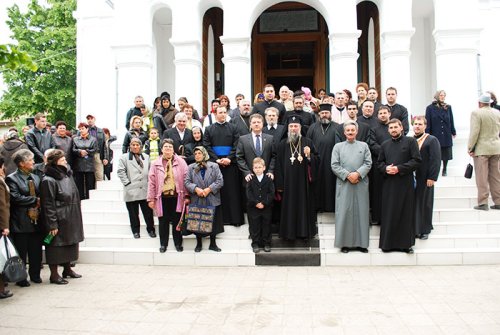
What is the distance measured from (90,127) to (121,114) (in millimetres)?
1445

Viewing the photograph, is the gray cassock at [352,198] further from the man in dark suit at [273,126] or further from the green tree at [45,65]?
the green tree at [45,65]

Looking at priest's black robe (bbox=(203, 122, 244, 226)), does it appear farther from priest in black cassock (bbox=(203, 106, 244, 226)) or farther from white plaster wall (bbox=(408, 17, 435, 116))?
white plaster wall (bbox=(408, 17, 435, 116))

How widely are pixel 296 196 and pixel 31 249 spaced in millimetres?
3930

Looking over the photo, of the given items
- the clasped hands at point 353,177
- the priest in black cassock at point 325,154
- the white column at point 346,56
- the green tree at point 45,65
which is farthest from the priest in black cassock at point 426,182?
the green tree at point 45,65

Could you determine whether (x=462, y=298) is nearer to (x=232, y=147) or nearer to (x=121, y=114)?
(x=232, y=147)

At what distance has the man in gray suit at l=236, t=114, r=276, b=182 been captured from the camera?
725cm

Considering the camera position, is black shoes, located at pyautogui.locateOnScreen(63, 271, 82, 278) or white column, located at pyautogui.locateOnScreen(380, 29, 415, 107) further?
white column, located at pyautogui.locateOnScreen(380, 29, 415, 107)

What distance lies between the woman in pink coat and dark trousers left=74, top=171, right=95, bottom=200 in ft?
8.60

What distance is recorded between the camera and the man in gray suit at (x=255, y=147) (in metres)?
7.25

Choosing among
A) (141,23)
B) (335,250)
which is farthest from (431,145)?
(141,23)

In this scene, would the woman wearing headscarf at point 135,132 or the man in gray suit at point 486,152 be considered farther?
the woman wearing headscarf at point 135,132

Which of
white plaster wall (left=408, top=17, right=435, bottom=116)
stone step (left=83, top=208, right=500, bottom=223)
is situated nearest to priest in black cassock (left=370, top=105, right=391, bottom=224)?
stone step (left=83, top=208, right=500, bottom=223)

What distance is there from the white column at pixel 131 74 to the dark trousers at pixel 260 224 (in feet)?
17.9

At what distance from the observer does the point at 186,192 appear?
23.5 ft
